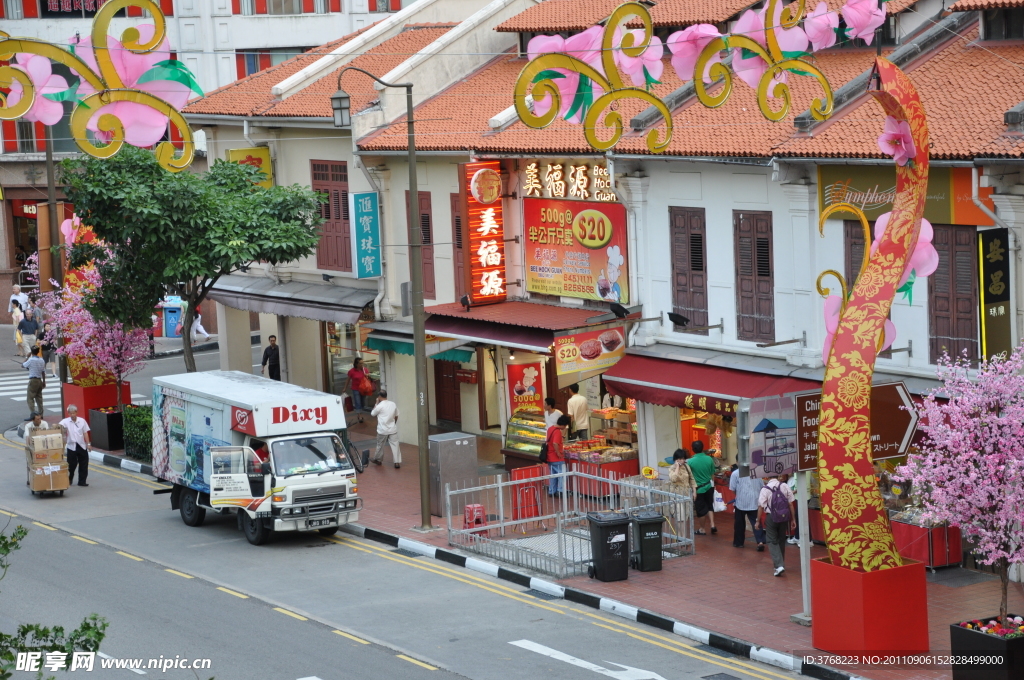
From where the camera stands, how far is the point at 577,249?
26172 mm

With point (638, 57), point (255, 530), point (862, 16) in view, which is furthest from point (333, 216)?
point (862, 16)

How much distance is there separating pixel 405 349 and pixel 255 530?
740 centimetres

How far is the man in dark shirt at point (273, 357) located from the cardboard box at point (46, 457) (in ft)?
30.5

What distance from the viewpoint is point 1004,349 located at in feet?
62.0

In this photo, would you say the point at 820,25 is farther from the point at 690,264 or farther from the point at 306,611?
the point at 306,611

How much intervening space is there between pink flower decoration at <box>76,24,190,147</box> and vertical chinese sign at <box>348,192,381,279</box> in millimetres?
17993

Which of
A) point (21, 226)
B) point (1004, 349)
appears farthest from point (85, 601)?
point (21, 226)

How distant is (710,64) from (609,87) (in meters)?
1.50

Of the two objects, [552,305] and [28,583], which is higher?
[552,305]

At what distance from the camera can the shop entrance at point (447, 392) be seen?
104ft

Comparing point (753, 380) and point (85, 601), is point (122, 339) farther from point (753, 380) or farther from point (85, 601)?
point (753, 380)

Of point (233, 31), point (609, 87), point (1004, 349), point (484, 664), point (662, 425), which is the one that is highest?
point (233, 31)

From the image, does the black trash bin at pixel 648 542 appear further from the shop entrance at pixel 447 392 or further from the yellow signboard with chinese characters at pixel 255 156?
the yellow signboard with chinese characters at pixel 255 156

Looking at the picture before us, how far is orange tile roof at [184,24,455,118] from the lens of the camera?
31922 millimetres
